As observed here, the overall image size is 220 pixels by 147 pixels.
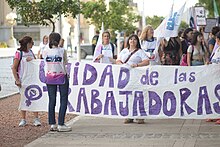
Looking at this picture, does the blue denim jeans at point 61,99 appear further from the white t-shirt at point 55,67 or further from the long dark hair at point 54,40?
the long dark hair at point 54,40

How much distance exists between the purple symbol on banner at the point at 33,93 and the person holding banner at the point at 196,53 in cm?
321

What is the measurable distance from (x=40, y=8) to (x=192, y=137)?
724cm

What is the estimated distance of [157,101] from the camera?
38.4 feet

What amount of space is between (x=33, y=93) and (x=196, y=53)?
11.5 feet

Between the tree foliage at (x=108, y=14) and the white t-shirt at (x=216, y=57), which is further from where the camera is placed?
the tree foliage at (x=108, y=14)

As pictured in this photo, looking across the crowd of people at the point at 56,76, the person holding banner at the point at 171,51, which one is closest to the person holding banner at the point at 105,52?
the person holding banner at the point at 171,51

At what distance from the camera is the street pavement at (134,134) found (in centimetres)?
1002

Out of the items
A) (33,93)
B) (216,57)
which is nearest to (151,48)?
(216,57)

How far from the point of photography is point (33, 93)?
12398 millimetres

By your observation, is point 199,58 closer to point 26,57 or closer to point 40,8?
point 26,57

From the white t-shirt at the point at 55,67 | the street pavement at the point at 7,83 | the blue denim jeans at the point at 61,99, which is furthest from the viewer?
the street pavement at the point at 7,83

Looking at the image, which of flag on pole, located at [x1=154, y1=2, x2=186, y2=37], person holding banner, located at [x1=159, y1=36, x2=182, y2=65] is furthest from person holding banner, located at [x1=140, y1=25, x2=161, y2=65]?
person holding banner, located at [x1=159, y1=36, x2=182, y2=65]

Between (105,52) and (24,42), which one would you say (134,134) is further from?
(105,52)

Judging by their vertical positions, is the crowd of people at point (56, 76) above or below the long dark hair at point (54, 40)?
below
